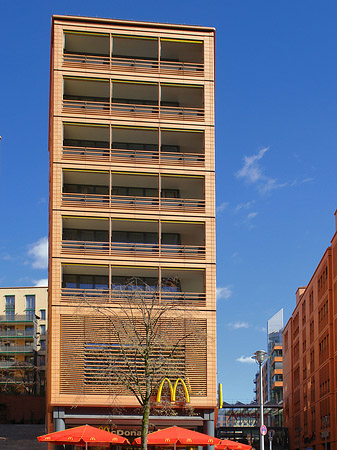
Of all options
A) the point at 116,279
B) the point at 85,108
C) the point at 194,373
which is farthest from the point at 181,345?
the point at 85,108

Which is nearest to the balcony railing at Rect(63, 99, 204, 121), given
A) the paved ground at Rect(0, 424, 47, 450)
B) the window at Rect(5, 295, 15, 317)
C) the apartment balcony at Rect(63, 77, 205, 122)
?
the apartment balcony at Rect(63, 77, 205, 122)

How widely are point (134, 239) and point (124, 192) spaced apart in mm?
3608

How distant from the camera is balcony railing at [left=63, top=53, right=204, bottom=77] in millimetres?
55031

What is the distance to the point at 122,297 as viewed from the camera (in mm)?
50438

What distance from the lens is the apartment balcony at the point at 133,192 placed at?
174 ft

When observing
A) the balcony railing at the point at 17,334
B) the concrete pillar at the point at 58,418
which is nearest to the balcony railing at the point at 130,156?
the concrete pillar at the point at 58,418

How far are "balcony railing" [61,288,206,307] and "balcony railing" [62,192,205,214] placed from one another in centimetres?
579

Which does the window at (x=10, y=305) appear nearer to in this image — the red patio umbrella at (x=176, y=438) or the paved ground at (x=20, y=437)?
the paved ground at (x=20, y=437)

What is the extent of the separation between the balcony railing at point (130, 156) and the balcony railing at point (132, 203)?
2.58 metres

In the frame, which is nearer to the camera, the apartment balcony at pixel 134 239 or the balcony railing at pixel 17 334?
the apartment balcony at pixel 134 239

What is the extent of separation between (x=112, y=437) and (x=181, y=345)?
39.7ft

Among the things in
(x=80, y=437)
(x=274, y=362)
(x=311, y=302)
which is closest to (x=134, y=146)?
(x=80, y=437)

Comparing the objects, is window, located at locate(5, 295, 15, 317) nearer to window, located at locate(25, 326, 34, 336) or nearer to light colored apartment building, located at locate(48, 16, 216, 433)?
window, located at locate(25, 326, 34, 336)

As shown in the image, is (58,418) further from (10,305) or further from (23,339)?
(10,305)
